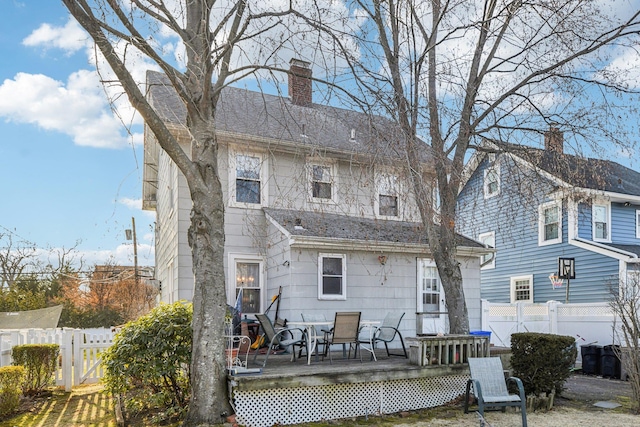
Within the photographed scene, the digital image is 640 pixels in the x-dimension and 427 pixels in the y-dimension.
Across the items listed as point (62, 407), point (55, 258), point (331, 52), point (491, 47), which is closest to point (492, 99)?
point (491, 47)

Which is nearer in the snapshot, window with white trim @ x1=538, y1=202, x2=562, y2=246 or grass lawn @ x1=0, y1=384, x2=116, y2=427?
grass lawn @ x1=0, y1=384, x2=116, y2=427

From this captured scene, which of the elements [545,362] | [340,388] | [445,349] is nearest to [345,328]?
[340,388]

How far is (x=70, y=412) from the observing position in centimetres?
765

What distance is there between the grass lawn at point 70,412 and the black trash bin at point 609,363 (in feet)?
33.6

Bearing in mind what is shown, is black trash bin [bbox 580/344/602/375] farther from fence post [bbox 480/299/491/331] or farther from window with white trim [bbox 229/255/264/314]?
window with white trim [bbox 229/255/264/314]

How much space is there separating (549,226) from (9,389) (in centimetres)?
1664

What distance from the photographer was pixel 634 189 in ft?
57.9

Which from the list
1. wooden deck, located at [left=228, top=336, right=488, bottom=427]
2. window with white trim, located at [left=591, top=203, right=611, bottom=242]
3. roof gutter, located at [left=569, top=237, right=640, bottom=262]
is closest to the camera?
wooden deck, located at [left=228, top=336, right=488, bottom=427]

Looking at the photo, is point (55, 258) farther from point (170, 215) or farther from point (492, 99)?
point (492, 99)

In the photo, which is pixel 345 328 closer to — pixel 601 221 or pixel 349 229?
pixel 349 229

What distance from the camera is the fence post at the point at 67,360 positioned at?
9289 millimetres

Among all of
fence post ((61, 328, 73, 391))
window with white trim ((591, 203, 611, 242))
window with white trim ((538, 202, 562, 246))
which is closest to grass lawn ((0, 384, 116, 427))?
fence post ((61, 328, 73, 391))

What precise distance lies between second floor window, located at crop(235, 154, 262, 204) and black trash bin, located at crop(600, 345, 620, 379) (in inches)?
342

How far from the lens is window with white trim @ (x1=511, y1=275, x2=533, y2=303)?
18.0 meters
